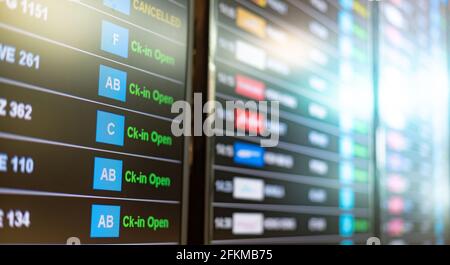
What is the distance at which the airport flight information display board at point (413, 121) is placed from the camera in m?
2.10

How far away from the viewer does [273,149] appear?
1.49 meters

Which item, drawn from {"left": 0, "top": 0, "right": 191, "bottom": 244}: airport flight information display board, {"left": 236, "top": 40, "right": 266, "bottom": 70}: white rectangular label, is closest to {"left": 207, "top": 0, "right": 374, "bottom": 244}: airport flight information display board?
{"left": 236, "top": 40, "right": 266, "bottom": 70}: white rectangular label

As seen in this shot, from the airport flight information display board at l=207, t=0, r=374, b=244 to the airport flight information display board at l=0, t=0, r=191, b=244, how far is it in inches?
5.5

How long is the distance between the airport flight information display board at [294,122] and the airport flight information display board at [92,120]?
141 mm

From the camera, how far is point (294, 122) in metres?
1.59

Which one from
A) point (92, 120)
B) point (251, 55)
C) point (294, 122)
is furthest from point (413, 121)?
point (92, 120)

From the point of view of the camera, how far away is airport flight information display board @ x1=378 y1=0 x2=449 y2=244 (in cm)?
210

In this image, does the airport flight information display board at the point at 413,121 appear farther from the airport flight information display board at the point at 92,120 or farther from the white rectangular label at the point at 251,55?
the airport flight information display board at the point at 92,120

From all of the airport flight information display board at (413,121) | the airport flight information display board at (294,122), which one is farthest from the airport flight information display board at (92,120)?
the airport flight information display board at (413,121)

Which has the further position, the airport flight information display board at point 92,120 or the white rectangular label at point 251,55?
the white rectangular label at point 251,55

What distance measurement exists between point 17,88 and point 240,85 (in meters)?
0.61

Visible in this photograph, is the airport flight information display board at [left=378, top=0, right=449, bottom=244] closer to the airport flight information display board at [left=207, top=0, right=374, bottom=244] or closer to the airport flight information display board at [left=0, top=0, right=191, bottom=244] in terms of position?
the airport flight information display board at [left=207, top=0, right=374, bottom=244]
